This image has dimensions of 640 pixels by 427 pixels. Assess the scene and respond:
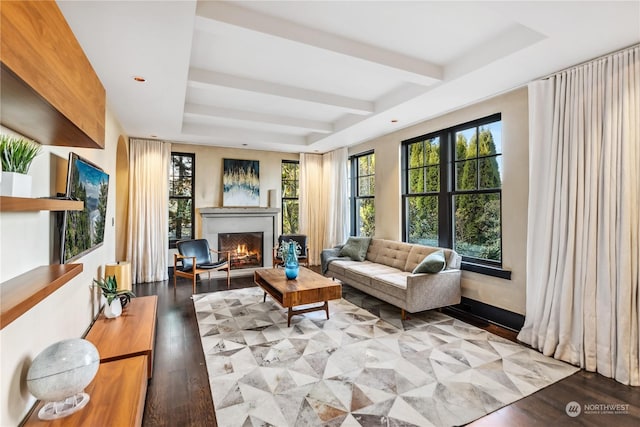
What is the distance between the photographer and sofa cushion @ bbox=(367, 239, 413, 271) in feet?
15.1

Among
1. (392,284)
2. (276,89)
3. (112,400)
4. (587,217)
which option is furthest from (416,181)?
(112,400)

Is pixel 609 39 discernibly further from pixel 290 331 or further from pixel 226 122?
pixel 226 122

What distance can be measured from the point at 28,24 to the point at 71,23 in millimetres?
1381

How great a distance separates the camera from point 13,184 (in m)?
1.22

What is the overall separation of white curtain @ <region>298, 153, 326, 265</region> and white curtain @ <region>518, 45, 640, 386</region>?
447 centimetres

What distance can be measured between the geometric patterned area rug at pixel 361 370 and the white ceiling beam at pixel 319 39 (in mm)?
2693

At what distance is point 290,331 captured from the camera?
3350 millimetres

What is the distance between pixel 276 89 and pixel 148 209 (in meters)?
3.39

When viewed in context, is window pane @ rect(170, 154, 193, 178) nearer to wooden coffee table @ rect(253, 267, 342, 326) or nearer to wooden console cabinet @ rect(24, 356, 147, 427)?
wooden coffee table @ rect(253, 267, 342, 326)

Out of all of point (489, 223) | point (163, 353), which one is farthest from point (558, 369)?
point (163, 353)

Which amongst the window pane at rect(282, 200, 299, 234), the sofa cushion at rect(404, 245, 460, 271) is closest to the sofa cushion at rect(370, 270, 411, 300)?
the sofa cushion at rect(404, 245, 460, 271)

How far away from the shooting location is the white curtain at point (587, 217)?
7.94 ft

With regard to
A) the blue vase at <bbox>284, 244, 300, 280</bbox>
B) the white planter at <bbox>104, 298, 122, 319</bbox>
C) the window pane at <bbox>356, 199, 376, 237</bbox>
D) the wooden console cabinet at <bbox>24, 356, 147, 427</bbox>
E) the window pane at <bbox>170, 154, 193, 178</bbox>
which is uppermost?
the window pane at <bbox>170, 154, 193, 178</bbox>

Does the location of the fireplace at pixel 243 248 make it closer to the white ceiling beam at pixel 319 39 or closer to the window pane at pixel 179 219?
the window pane at pixel 179 219
